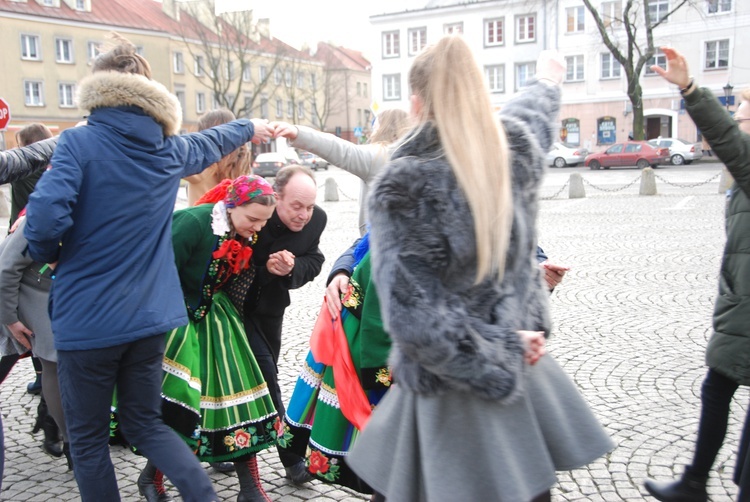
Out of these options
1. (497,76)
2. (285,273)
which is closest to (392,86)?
(497,76)

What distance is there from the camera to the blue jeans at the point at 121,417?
2805 millimetres

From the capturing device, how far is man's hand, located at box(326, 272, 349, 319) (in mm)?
3188

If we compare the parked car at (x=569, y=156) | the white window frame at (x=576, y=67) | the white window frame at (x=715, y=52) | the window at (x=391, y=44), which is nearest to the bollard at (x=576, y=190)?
the parked car at (x=569, y=156)

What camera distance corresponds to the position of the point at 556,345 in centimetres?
610

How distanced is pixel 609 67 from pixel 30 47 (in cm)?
3689

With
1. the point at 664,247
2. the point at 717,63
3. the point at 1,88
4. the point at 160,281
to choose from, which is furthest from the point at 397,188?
Result: the point at 1,88

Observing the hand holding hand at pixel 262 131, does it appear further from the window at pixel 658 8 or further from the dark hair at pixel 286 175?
the window at pixel 658 8

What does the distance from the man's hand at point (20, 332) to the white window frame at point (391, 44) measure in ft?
183

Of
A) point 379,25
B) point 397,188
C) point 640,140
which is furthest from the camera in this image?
point 379,25

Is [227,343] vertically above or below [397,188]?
below

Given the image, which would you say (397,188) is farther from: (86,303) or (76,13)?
(76,13)

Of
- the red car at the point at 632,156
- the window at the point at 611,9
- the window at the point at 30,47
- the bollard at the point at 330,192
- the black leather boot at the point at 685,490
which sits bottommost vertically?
the black leather boot at the point at 685,490

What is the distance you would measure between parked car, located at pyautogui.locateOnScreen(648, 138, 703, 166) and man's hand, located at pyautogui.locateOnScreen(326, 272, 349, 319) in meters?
35.3

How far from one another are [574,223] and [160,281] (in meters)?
12.6
